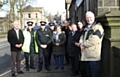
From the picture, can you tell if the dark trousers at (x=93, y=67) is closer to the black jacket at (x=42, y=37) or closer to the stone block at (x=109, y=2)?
the stone block at (x=109, y=2)

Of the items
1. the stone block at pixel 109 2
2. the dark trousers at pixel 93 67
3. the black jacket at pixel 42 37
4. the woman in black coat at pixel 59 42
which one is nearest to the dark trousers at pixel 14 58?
the black jacket at pixel 42 37

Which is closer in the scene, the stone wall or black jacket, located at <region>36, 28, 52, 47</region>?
the stone wall

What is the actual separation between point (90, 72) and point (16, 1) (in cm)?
3879

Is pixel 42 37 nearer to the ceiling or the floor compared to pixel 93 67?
nearer to the ceiling

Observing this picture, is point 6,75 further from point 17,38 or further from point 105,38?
point 105,38

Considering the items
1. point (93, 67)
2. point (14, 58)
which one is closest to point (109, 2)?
point (93, 67)

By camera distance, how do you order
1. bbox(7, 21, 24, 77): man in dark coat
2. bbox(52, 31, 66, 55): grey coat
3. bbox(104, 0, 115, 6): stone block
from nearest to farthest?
1. bbox(104, 0, 115, 6): stone block
2. bbox(7, 21, 24, 77): man in dark coat
3. bbox(52, 31, 66, 55): grey coat

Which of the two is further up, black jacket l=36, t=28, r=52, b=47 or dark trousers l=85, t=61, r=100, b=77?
black jacket l=36, t=28, r=52, b=47

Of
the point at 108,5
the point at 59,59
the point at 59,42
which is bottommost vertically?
the point at 59,59

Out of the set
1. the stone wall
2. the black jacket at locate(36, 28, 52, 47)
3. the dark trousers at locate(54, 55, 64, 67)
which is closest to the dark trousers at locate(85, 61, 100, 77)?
the stone wall

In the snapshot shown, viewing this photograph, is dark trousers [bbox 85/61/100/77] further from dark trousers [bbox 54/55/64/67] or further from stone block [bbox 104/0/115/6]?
dark trousers [bbox 54/55/64/67]

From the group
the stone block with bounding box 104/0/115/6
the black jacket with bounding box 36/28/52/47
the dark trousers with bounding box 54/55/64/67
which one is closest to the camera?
the stone block with bounding box 104/0/115/6

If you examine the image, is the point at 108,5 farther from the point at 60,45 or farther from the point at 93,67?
the point at 60,45

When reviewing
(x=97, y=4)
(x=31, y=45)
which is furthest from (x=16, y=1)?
(x=97, y=4)
